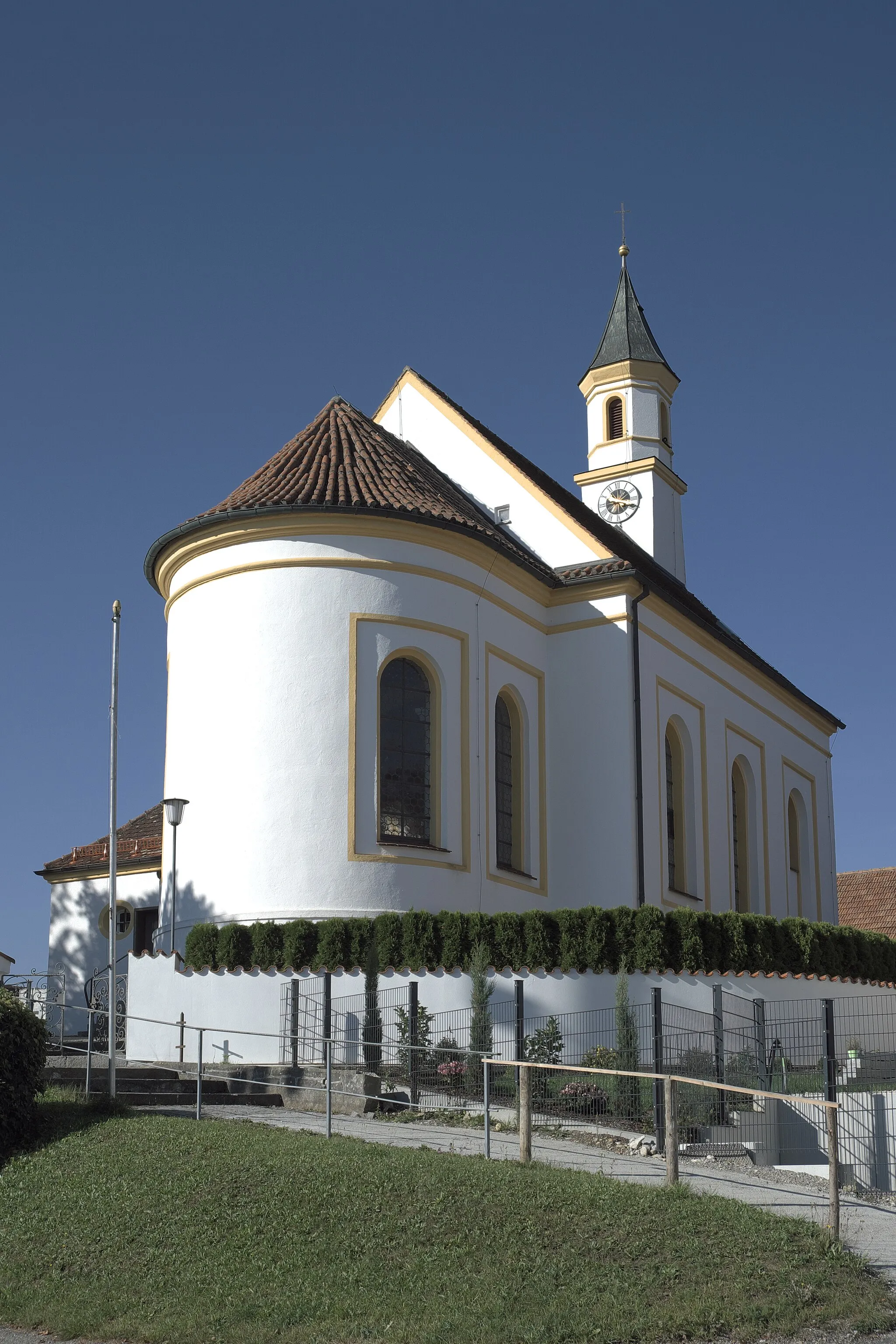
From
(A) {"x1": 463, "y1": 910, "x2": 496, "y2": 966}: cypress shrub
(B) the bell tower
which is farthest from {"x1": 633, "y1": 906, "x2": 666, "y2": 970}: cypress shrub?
(B) the bell tower

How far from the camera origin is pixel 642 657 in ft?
92.7

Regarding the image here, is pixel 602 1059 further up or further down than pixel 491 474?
further down

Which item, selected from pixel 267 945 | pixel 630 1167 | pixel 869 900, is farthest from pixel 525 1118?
pixel 869 900

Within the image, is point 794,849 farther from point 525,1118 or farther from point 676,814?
point 525,1118

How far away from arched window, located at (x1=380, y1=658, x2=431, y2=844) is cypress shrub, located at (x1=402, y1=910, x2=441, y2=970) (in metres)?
2.74

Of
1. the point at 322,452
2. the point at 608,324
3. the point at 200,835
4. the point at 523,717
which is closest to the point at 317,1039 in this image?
Result: the point at 200,835

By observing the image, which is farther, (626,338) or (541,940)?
(626,338)

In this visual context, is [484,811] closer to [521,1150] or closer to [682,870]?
[682,870]

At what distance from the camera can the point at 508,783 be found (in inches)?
1050

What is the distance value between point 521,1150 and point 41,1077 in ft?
17.1

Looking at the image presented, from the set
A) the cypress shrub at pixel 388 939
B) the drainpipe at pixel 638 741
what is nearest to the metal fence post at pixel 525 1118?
the cypress shrub at pixel 388 939

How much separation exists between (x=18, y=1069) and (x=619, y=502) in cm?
2735

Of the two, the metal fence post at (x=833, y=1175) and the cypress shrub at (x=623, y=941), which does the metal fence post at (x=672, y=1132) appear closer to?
the metal fence post at (x=833, y=1175)

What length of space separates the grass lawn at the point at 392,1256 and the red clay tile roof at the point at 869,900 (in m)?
37.2
